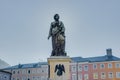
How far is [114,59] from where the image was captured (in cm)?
9175

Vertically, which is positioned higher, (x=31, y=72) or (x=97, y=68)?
(x=97, y=68)

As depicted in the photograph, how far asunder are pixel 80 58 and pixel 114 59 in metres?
13.5

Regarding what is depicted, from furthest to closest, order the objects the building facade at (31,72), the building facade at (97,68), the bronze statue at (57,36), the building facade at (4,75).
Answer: the building facade at (31,72) < the building facade at (97,68) < the building facade at (4,75) < the bronze statue at (57,36)

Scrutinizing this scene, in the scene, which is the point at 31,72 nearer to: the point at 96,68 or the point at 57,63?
the point at 96,68

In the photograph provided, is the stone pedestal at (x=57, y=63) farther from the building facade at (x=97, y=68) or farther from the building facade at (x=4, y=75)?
the building facade at (x=97, y=68)

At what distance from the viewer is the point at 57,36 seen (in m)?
15.4

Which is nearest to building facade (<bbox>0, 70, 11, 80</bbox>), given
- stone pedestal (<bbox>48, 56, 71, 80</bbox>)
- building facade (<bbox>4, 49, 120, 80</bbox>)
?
building facade (<bbox>4, 49, 120, 80</bbox>)

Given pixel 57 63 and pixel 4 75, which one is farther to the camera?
pixel 4 75

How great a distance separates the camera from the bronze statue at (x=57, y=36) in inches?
599

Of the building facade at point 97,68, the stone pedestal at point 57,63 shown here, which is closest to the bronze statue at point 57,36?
the stone pedestal at point 57,63

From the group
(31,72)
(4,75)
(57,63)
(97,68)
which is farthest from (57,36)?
(31,72)

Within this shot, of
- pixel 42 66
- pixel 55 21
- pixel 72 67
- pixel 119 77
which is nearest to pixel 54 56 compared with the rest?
pixel 55 21

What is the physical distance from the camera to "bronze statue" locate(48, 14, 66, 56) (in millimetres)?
15203

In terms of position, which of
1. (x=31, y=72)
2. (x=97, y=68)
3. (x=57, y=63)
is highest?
(x=57, y=63)
